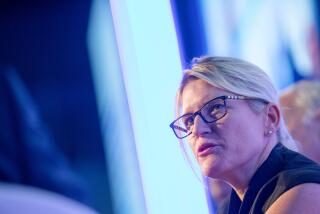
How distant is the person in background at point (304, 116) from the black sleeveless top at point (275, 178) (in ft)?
1.14

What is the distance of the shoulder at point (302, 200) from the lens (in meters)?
0.81

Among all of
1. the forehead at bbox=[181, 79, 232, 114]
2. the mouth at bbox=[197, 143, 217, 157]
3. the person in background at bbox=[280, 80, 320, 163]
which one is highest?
the forehead at bbox=[181, 79, 232, 114]

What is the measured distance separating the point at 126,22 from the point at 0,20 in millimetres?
243

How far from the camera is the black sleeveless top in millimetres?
835

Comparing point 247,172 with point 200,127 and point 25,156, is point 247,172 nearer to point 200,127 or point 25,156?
point 200,127

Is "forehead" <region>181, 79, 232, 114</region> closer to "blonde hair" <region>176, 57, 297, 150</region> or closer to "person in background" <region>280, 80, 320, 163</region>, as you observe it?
"blonde hair" <region>176, 57, 297, 150</region>

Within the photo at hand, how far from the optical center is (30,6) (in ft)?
3.61

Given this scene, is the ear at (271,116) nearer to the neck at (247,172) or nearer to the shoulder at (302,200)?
the neck at (247,172)

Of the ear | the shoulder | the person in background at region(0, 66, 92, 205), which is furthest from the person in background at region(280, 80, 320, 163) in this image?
the person in background at region(0, 66, 92, 205)

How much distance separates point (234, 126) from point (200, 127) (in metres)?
0.06

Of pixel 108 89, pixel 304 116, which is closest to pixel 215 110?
pixel 108 89

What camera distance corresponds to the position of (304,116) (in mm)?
1329

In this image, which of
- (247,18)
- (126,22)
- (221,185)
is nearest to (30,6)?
(126,22)

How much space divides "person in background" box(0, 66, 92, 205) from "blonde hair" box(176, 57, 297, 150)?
28 cm
